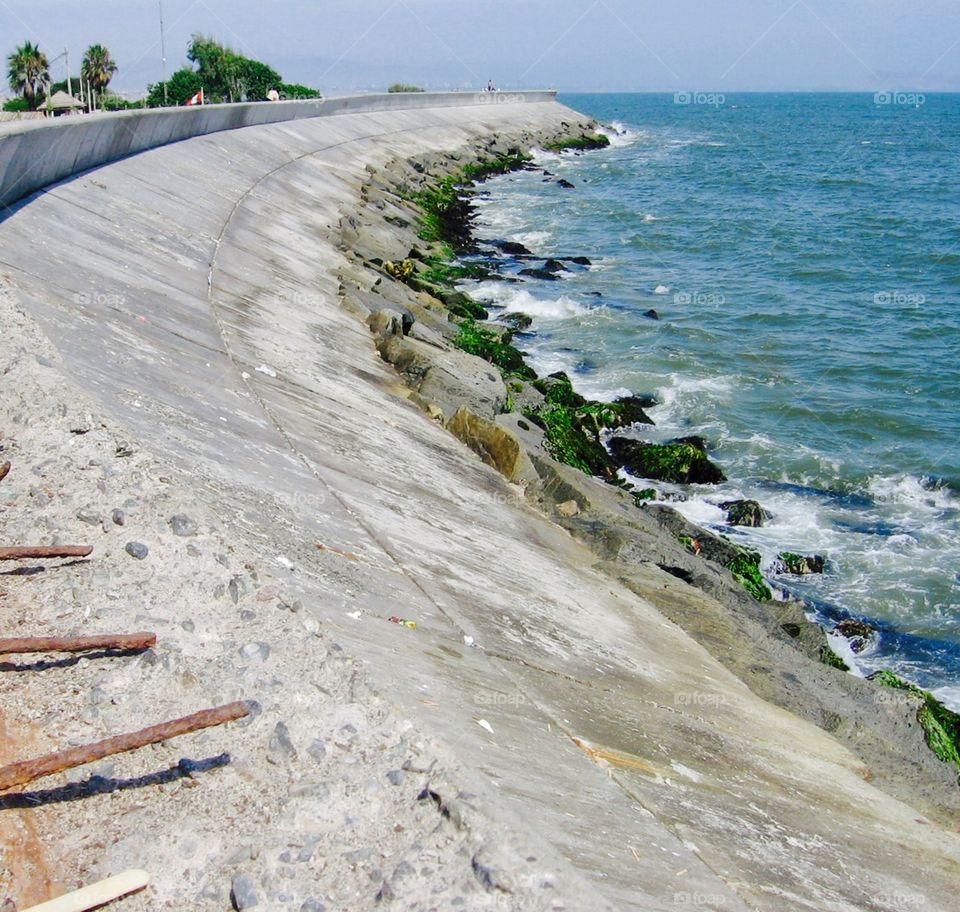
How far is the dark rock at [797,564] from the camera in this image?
12328 mm

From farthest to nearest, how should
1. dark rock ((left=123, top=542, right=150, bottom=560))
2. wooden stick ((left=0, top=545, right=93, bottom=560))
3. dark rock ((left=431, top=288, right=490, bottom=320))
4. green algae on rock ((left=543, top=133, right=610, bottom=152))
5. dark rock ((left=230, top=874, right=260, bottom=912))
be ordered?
1. green algae on rock ((left=543, top=133, right=610, bottom=152))
2. dark rock ((left=431, top=288, right=490, bottom=320))
3. dark rock ((left=123, top=542, right=150, bottom=560))
4. wooden stick ((left=0, top=545, right=93, bottom=560))
5. dark rock ((left=230, top=874, right=260, bottom=912))

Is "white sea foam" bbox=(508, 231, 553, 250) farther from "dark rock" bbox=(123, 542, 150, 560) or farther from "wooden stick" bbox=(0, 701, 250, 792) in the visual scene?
"wooden stick" bbox=(0, 701, 250, 792)

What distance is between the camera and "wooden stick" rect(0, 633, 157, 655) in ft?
13.3

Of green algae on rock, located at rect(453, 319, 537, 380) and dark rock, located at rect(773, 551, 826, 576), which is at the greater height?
green algae on rock, located at rect(453, 319, 537, 380)

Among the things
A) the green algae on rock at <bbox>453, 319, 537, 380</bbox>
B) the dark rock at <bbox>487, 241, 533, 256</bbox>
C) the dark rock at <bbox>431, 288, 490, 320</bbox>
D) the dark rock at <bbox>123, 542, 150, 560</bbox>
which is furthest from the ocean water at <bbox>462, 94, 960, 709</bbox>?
the dark rock at <bbox>123, 542, 150, 560</bbox>

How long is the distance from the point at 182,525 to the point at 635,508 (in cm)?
713

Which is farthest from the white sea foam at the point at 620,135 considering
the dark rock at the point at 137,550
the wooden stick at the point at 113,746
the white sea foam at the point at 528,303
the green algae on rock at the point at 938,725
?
the wooden stick at the point at 113,746

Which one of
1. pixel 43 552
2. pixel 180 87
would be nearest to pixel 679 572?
→ pixel 43 552

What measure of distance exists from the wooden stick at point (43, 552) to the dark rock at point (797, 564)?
933cm

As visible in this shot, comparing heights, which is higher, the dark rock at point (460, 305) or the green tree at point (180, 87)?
the green tree at point (180, 87)

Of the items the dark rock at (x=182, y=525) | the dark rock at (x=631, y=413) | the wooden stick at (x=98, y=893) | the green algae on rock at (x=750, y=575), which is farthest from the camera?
the dark rock at (x=631, y=413)

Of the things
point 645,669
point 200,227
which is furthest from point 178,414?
point 200,227

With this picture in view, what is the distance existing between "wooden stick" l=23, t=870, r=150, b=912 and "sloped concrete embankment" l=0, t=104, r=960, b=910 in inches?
11.6

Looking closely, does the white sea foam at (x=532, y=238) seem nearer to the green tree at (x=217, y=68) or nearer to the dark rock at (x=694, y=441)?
the dark rock at (x=694, y=441)
